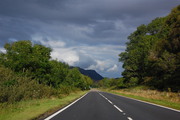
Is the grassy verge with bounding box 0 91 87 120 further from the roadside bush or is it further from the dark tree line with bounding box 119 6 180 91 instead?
the dark tree line with bounding box 119 6 180 91

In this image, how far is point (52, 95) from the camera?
2178cm

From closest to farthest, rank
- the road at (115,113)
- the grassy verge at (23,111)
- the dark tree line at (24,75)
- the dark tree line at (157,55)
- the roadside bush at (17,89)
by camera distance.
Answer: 1. the grassy verge at (23,111)
2. the road at (115,113)
3. the roadside bush at (17,89)
4. the dark tree line at (24,75)
5. the dark tree line at (157,55)

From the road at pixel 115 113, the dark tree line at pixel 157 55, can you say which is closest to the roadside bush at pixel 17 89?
the road at pixel 115 113

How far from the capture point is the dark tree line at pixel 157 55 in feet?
103

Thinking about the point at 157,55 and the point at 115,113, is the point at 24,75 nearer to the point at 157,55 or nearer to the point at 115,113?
→ the point at 115,113

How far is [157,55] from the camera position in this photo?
1441 inches


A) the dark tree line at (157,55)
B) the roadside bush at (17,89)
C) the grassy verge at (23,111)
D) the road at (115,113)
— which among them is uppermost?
the dark tree line at (157,55)

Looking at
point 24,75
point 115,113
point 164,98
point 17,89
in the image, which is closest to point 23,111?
point 115,113

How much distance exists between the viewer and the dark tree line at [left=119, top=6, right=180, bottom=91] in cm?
3148

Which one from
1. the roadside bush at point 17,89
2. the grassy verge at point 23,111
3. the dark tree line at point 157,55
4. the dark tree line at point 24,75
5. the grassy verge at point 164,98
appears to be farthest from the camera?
the dark tree line at point 157,55

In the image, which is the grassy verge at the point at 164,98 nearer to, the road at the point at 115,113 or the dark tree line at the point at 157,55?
the road at the point at 115,113

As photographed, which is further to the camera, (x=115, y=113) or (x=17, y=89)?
(x=17, y=89)

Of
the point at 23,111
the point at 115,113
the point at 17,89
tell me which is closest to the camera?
the point at 23,111

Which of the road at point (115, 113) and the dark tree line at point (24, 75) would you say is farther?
the dark tree line at point (24, 75)
